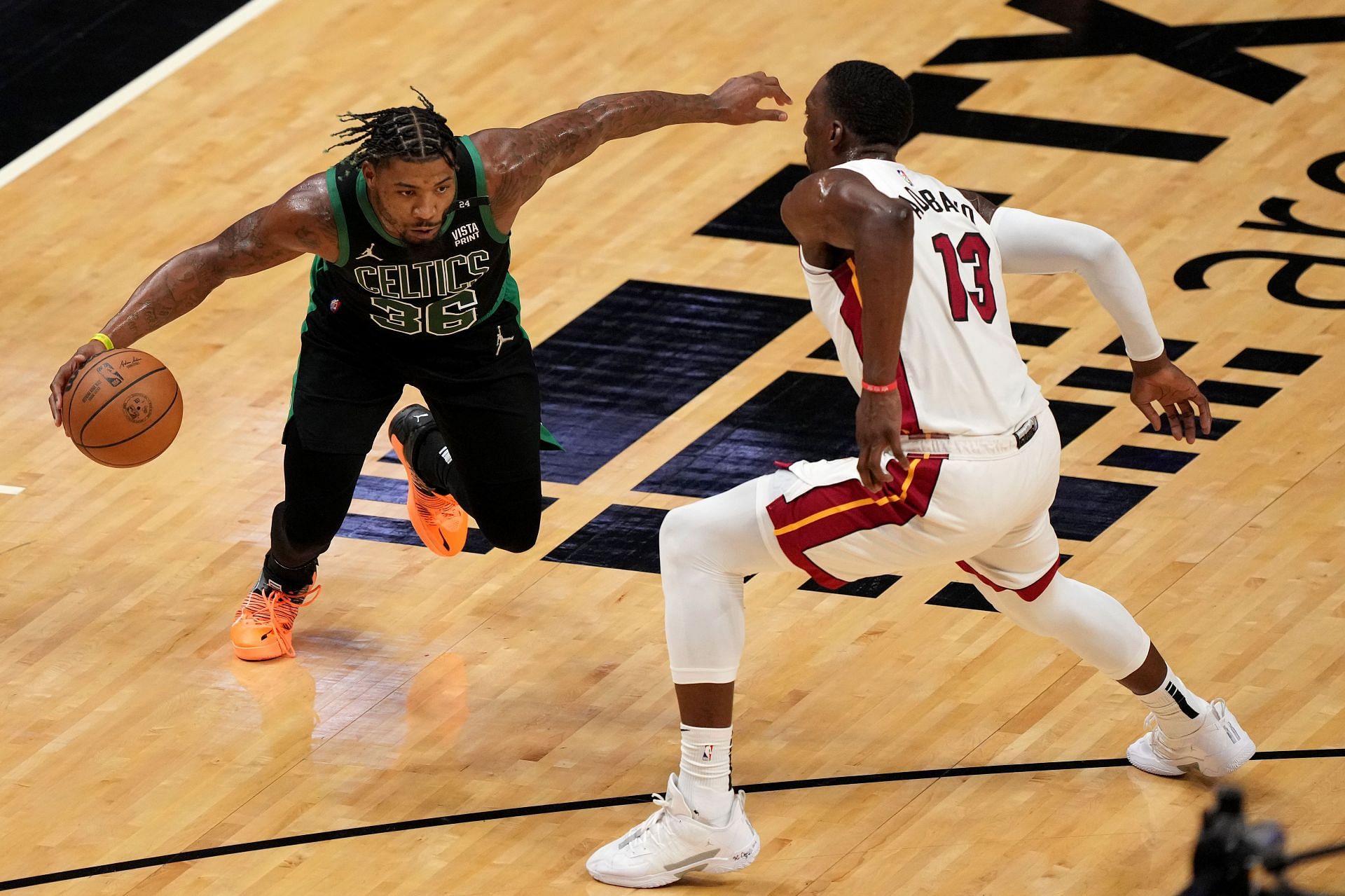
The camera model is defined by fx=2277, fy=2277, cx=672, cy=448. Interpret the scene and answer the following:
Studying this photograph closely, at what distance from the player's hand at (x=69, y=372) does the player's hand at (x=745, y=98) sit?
6.28ft

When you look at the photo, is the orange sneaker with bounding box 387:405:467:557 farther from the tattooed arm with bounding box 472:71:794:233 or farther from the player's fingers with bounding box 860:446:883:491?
the player's fingers with bounding box 860:446:883:491

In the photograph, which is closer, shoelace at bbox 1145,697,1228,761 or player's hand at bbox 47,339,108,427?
shoelace at bbox 1145,697,1228,761

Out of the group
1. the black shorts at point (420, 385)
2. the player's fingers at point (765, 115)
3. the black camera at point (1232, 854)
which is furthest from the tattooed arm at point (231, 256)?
the black camera at point (1232, 854)

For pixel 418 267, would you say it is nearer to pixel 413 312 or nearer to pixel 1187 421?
pixel 413 312

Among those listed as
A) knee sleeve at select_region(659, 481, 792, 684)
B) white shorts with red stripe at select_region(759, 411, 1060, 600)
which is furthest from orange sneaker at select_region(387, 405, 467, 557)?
white shorts with red stripe at select_region(759, 411, 1060, 600)

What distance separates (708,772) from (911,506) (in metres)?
0.85

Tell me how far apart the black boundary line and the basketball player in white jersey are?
394 millimetres

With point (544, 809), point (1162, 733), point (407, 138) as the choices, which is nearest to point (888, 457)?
point (1162, 733)

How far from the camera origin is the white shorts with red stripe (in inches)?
210

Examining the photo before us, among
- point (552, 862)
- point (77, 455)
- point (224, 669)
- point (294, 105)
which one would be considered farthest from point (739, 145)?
point (552, 862)

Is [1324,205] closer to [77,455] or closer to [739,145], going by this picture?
[739,145]

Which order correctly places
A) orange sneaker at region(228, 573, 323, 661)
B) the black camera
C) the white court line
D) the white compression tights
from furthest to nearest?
the white court line, orange sneaker at region(228, 573, 323, 661), the white compression tights, the black camera

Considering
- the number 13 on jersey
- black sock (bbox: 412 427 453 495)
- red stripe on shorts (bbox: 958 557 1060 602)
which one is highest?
the number 13 on jersey

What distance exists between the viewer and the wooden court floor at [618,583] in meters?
5.96
